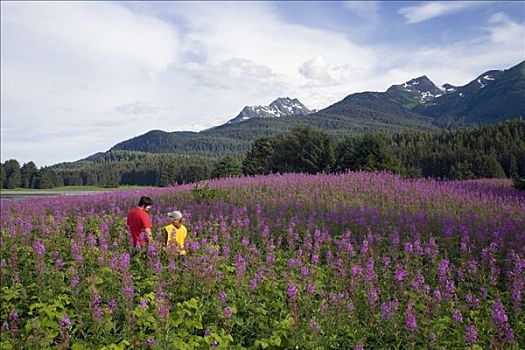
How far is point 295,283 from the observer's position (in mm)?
6320

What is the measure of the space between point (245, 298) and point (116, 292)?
1987 millimetres

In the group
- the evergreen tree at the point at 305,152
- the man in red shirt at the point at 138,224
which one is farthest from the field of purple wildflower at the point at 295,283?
the evergreen tree at the point at 305,152

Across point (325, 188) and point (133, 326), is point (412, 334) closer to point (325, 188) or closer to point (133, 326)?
point (133, 326)

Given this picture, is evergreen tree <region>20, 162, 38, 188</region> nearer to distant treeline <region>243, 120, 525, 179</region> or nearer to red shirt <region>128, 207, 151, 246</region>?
distant treeline <region>243, 120, 525, 179</region>

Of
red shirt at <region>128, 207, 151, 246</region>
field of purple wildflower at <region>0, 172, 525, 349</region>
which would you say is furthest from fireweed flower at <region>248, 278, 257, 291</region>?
red shirt at <region>128, 207, 151, 246</region>

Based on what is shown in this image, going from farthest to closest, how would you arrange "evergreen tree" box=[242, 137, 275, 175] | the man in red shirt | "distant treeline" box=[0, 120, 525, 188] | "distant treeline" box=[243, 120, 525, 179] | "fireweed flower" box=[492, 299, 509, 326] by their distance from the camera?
"evergreen tree" box=[242, 137, 275, 175]
"distant treeline" box=[0, 120, 525, 188]
"distant treeline" box=[243, 120, 525, 179]
the man in red shirt
"fireweed flower" box=[492, 299, 509, 326]

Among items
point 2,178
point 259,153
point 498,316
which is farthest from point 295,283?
point 2,178

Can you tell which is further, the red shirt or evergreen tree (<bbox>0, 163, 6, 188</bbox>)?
evergreen tree (<bbox>0, 163, 6, 188</bbox>)

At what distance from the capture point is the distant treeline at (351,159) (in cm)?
3081

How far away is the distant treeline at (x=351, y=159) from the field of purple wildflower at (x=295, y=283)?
340 inches

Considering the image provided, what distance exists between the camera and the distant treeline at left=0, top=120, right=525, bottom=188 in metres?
30.8

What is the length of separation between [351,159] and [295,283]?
25.0 meters

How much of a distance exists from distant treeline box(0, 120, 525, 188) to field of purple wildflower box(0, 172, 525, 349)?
8628 millimetres

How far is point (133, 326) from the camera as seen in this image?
5.26 metres
